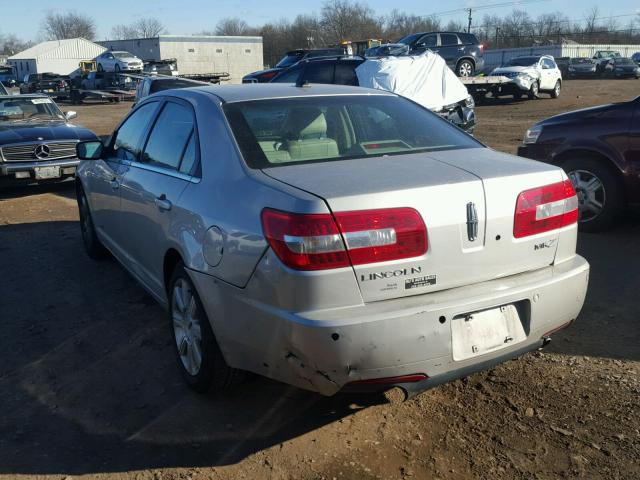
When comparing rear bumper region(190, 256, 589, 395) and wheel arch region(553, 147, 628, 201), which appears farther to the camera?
wheel arch region(553, 147, 628, 201)

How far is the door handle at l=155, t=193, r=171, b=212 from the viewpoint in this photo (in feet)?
12.2

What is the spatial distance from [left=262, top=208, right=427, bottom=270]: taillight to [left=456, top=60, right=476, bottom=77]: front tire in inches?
968

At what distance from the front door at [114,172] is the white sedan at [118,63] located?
38592mm

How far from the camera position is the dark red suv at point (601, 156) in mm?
6242

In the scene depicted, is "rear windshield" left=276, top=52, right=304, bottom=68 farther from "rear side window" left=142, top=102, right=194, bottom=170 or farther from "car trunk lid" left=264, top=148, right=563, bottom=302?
"car trunk lid" left=264, top=148, right=563, bottom=302

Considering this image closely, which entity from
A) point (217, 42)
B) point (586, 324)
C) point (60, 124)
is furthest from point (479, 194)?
point (217, 42)

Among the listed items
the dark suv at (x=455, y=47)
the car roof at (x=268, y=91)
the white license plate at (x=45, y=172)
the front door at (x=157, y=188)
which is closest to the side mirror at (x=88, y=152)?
the front door at (x=157, y=188)

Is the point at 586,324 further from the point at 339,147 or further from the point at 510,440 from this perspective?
the point at 339,147

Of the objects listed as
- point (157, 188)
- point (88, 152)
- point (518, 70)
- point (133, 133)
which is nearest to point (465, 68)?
point (518, 70)

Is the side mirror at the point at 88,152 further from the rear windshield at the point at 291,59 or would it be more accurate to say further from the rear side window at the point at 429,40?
the rear side window at the point at 429,40

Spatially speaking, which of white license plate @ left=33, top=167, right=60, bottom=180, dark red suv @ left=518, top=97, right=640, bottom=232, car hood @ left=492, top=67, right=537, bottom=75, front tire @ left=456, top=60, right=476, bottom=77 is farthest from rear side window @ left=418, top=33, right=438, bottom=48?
dark red suv @ left=518, top=97, right=640, bottom=232

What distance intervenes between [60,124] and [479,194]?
953 centimetres

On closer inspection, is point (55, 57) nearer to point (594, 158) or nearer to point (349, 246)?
point (594, 158)

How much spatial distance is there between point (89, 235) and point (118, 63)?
40821 mm
